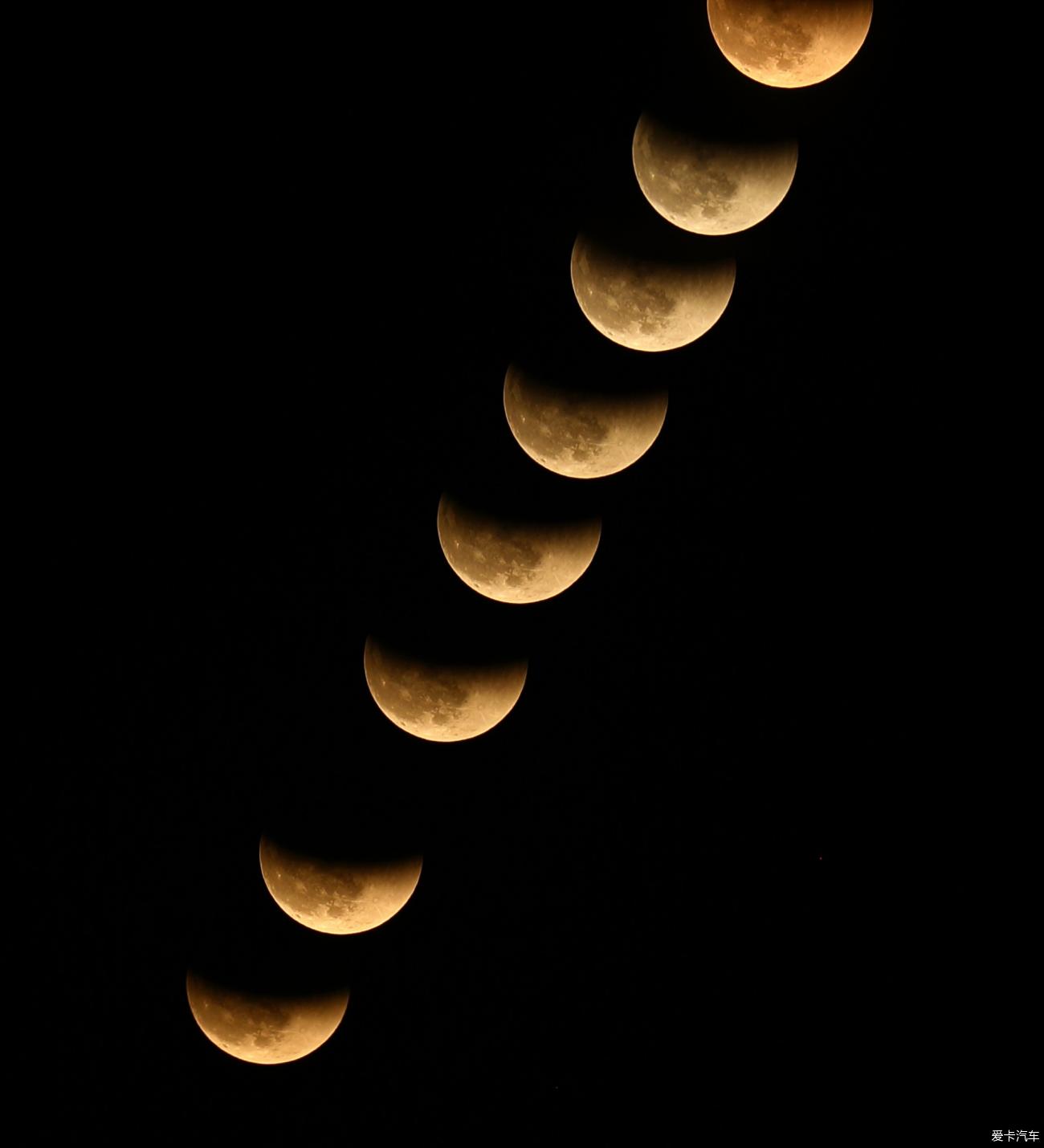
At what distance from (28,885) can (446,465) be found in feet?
4.85

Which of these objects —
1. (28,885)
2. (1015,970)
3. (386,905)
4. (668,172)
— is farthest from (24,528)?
(1015,970)

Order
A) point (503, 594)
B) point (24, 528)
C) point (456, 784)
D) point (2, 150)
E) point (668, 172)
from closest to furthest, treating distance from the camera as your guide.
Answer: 1. point (668, 172)
2. point (503, 594)
3. point (456, 784)
4. point (2, 150)
5. point (24, 528)

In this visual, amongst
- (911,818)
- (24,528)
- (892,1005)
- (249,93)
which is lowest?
(892,1005)

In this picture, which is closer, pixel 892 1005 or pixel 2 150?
pixel 2 150

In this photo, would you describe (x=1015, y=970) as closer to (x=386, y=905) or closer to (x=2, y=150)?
(x=386, y=905)

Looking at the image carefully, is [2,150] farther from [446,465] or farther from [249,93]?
[446,465]

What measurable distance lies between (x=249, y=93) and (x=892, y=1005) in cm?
247

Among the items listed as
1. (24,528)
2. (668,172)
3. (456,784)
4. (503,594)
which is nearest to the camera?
(668,172)

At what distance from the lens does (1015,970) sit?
3.19 metres

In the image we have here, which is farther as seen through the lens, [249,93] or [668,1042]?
[668,1042]

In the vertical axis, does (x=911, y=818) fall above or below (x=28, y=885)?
above

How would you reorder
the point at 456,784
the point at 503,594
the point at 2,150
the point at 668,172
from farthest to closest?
the point at 2,150 < the point at 456,784 < the point at 503,594 < the point at 668,172

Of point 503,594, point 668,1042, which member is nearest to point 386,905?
point 503,594

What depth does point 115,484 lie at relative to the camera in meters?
3.14
